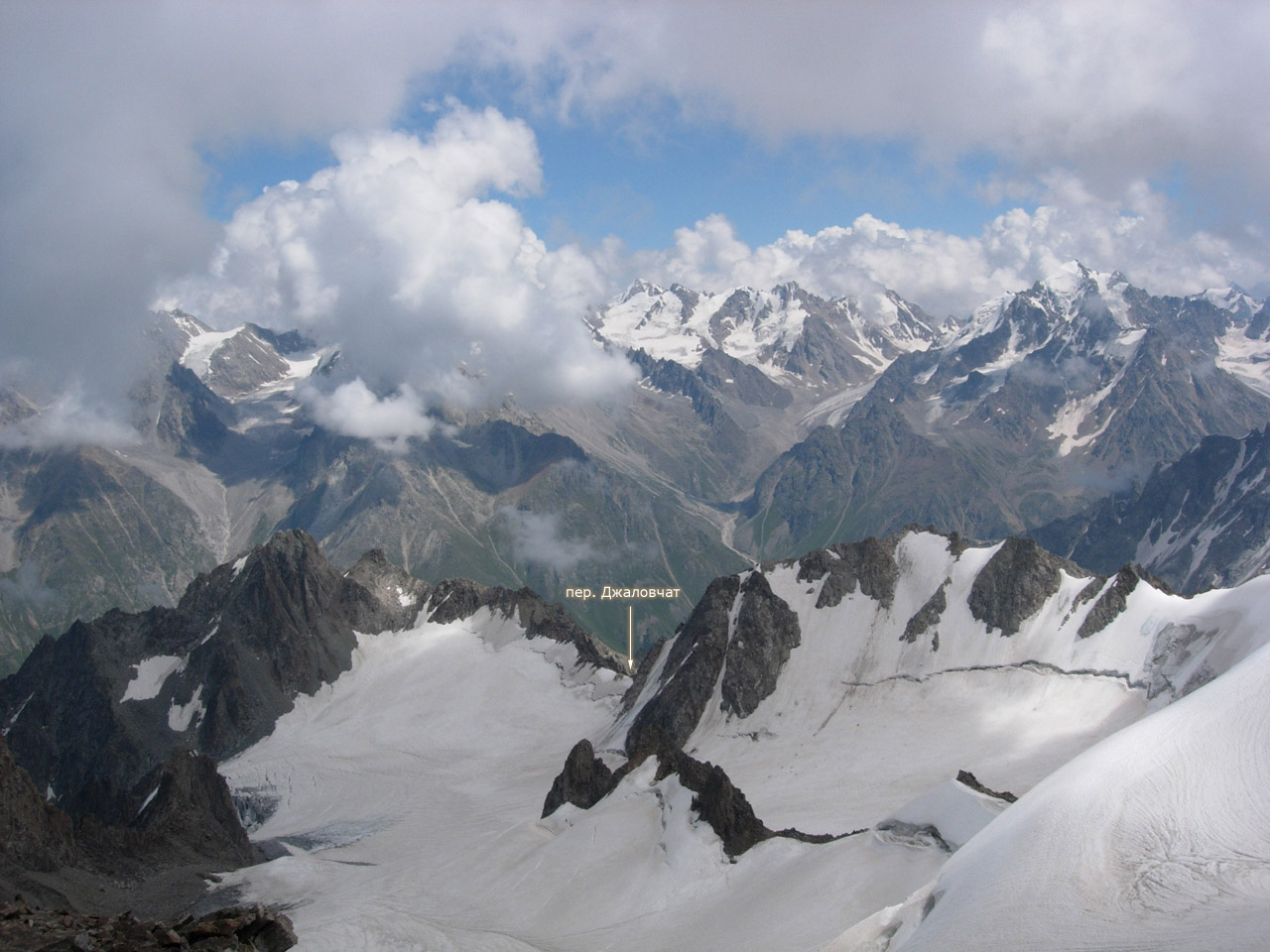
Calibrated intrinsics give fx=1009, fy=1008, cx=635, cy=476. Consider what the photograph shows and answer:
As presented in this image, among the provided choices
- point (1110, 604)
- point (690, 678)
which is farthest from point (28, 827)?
point (1110, 604)

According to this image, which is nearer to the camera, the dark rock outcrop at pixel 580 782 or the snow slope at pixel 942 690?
the dark rock outcrop at pixel 580 782

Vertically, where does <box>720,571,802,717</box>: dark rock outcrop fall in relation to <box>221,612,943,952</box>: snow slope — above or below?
above

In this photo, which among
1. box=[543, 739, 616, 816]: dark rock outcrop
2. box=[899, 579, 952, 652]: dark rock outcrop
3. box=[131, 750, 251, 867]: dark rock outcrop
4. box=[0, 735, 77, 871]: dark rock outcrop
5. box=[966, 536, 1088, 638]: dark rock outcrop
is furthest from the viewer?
box=[899, 579, 952, 652]: dark rock outcrop

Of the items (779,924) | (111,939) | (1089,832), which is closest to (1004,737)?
(779,924)

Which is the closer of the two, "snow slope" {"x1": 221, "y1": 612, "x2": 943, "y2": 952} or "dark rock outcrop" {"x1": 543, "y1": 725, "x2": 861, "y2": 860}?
"snow slope" {"x1": 221, "y1": 612, "x2": 943, "y2": 952}

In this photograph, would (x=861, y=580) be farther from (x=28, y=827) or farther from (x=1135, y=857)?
(x=1135, y=857)

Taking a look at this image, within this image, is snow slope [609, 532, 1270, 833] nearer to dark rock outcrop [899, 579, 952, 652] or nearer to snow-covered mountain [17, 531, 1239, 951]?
snow-covered mountain [17, 531, 1239, 951]

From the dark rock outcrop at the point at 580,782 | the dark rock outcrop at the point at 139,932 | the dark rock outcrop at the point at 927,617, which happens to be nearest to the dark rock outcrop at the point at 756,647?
the dark rock outcrop at the point at 927,617

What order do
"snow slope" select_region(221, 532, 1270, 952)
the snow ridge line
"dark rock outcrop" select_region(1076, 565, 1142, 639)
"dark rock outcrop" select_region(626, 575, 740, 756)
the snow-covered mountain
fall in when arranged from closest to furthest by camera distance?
1. "snow slope" select_region(221, 532, 1270, 952)
2. the snow-covered mountain
3. the snow ridge line
4. "dark rock outcrop" select_region(1076, 565, 1142, 639)
5. "dark rock outcrop" select_region(626, 575, 740, 756)

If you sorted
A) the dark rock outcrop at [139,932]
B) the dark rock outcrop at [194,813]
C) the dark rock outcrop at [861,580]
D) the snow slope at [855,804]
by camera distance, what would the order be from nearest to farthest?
the snow slope at [855,804], the dark rock outcrop at [139,932], the dark rock outcrop at [194,813], the dark rock outcrop at [861,580]

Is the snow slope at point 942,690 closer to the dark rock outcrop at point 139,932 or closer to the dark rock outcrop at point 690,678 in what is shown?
the dark rock outcrop at point 690,678

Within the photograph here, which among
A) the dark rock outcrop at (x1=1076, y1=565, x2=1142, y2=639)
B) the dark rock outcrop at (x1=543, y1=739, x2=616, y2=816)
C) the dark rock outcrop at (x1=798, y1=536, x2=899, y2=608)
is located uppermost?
the dark rock outcrop at (x1=798, y1=536, x2=899, y2=608)

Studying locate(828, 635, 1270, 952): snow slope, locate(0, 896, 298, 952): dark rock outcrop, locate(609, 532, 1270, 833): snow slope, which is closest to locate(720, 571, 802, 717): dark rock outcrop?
locate(609, 532, 1270, 833): snow slope
